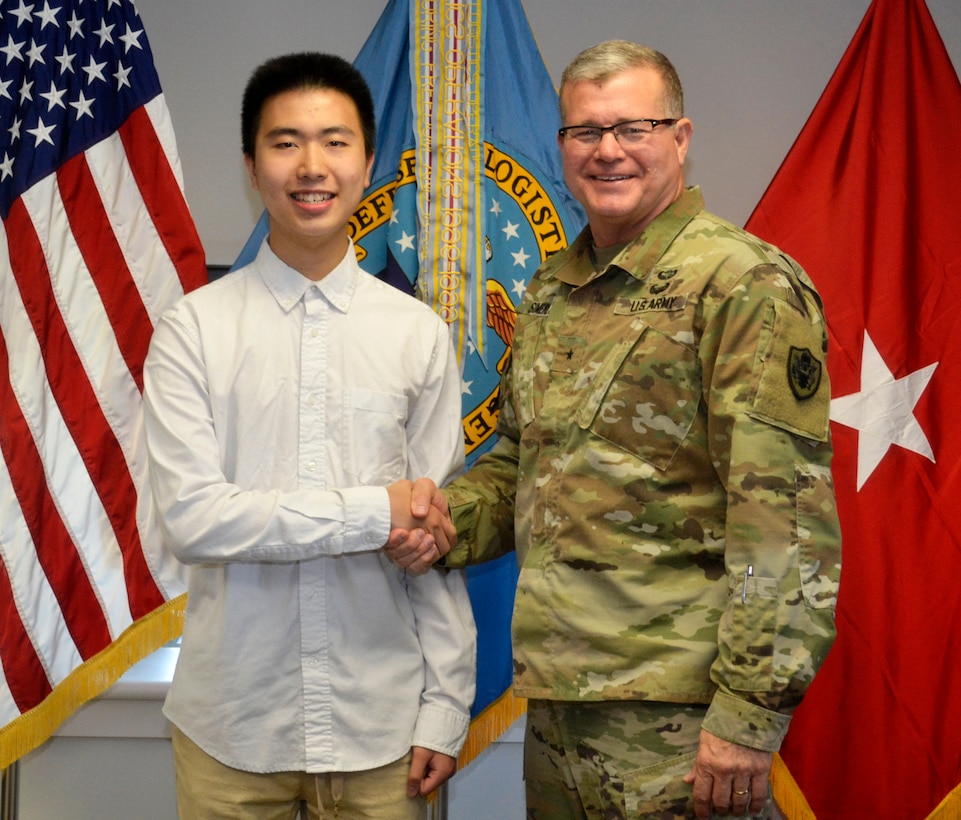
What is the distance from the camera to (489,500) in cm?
179

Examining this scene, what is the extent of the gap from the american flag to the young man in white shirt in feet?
2.09

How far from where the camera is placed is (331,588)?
1670mm

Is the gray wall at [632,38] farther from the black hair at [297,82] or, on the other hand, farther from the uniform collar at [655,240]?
the uniform collar at [655,240]

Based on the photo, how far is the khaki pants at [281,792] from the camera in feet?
5.32

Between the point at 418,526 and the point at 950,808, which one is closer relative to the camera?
the point at 418,526

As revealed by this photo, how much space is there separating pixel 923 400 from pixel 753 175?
755mm

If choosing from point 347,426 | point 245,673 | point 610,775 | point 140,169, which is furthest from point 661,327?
point 140,169

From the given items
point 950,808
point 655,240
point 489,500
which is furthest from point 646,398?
point 950,808

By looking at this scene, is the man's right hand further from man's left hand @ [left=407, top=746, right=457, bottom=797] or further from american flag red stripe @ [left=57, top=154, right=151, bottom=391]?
american flag red stripe @ [left=57, top=154, right=151, bottom=391]

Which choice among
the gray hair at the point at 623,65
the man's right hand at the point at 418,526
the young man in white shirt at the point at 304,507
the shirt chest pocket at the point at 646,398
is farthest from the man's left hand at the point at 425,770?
the gray hair at the point at 623,65

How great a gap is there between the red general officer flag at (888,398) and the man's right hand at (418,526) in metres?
1.02

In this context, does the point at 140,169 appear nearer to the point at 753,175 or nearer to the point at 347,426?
the point at 347,426

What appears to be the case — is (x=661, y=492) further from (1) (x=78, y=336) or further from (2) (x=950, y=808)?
(1) (x=78, y=336)

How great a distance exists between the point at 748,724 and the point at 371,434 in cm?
76
